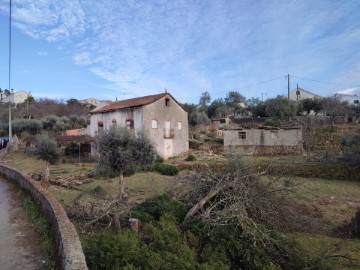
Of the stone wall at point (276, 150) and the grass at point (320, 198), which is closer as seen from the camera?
the grass at point (320, 198)

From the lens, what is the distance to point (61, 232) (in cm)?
552

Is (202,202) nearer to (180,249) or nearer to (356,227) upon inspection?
(180,249)

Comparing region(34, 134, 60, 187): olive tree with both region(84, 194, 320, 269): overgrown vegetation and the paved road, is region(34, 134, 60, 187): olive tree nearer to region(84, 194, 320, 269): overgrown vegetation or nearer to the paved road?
the paved road

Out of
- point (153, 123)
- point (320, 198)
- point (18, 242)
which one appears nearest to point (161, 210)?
point (18, 242)

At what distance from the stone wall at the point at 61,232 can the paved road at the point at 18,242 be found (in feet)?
1.47

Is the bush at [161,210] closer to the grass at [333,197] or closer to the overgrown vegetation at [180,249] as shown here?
the overgrown vegetation at [180,249]

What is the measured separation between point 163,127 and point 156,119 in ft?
4.94

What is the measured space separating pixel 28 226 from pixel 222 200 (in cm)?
540

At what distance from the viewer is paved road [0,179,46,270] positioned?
5.41 m

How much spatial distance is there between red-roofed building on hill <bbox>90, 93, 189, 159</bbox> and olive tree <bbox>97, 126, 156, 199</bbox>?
1130 centimetres

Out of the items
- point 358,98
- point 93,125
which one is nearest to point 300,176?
point 93,125

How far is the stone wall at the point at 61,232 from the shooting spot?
4.49m

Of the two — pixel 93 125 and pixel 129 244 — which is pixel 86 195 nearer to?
pixel 129 244

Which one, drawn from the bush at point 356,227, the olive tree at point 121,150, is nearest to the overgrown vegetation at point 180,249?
the bush at point 356,227
